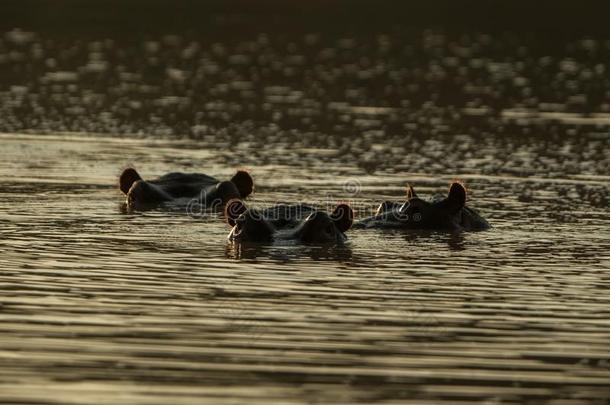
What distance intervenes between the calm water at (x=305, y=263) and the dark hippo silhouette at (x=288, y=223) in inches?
8.3

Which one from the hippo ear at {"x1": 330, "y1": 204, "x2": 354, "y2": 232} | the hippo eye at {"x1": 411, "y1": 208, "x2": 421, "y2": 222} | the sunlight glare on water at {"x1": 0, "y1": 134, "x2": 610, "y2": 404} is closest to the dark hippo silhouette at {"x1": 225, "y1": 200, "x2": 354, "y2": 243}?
the hippo ear at {"x1": 330, "y1": 204, "x2": 354, "y2": 232}

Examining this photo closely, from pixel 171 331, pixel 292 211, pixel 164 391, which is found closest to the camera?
pixel 164 391

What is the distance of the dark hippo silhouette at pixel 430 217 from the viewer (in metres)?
14.8

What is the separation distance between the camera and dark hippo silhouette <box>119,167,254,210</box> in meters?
16.2

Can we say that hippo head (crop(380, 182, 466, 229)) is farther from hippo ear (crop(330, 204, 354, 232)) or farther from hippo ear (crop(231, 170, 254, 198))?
hippo ear (crop(231, 170, 254, 198))

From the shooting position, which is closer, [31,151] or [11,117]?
[31,151]

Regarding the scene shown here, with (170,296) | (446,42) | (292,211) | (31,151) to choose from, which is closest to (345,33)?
(446,42)

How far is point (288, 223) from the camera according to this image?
13750mm

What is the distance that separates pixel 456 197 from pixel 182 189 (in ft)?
10.8

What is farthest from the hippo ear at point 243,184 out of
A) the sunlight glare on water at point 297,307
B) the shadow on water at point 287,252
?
the shadow on water at point 287,252

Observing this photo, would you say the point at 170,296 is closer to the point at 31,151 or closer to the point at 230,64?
the point at 31,151

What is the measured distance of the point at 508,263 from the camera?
501 inches

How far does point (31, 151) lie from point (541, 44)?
25474 millimetres

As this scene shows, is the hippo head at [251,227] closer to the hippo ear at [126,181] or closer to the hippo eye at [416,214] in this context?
the hippo eye at [416,214]
